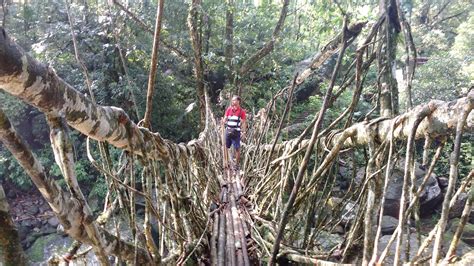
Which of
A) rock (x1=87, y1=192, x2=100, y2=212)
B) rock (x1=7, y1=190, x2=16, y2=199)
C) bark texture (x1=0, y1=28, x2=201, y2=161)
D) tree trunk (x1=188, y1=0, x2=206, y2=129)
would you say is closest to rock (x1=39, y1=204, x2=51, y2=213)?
rock (x1=7, y1=190, x2=16, y2=199)

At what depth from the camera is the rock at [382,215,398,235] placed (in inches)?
148

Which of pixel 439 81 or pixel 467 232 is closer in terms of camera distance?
pixel 467 232

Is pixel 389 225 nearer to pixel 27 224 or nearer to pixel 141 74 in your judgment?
pixel 141 74

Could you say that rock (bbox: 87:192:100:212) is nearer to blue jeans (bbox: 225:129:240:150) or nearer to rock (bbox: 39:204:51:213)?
rock (bbox: 39:204:51:213)

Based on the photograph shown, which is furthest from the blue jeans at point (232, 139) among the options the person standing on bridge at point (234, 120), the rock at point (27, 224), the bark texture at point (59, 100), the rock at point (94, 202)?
the rock at point (27, 224)

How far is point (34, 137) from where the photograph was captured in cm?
568

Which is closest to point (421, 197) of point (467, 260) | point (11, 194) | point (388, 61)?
point (388, 61)

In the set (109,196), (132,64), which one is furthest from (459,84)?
(109,196)

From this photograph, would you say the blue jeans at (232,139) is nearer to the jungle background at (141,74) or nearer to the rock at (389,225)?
Answer: the jungle background at (141,74)

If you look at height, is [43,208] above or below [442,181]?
below

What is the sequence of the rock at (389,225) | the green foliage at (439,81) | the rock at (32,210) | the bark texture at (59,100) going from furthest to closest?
the rock at (32,210) < the green foliage at (439,81) < the rock at (389,225) < the bark texture at (59,100)

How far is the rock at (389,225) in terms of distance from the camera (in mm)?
3755

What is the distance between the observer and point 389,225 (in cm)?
383

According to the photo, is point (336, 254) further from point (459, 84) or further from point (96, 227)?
point (459, 84)
